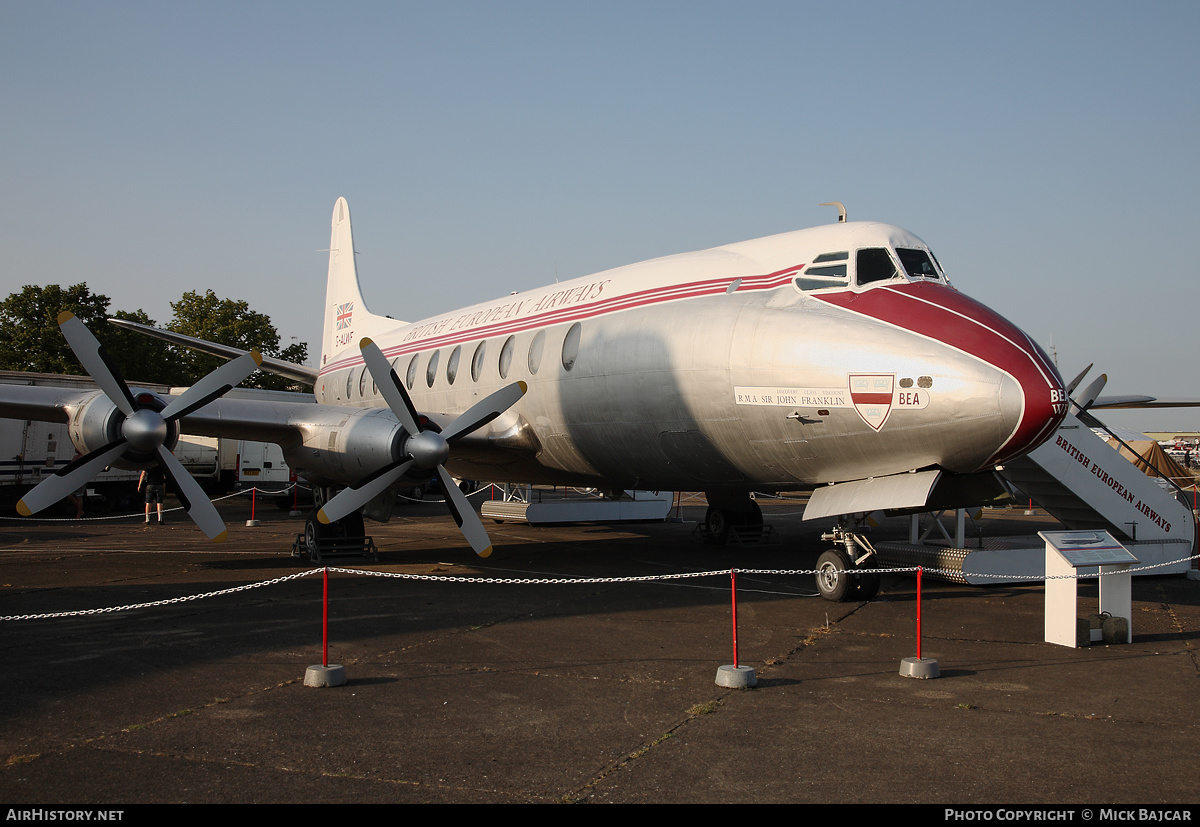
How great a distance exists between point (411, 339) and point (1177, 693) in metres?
15.3

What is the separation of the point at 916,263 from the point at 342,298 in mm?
18067

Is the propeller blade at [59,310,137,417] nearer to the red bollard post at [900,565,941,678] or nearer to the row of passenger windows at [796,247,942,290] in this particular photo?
the row of passenger windows at [796,247,942,290]

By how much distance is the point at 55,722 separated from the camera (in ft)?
20.2

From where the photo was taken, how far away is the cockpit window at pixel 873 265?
34.2ft

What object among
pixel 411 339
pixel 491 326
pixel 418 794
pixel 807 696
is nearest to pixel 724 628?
pixel 807 696

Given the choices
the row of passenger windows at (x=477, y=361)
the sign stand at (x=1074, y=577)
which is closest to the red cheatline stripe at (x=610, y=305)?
the row of passenger windows at (x=477, y=361)

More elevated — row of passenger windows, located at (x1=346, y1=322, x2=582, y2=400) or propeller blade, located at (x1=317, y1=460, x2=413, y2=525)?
row of passenger windows, located at (x1=346, y1=322, x2=582, y2=400)

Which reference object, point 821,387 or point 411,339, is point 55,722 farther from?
point 411,339

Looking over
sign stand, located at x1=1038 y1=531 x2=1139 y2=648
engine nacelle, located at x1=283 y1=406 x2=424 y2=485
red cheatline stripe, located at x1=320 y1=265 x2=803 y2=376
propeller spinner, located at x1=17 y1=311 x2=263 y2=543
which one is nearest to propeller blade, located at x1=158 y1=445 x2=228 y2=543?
propeller spinner, located at x1=17 y1=311 x2=263 y2=543

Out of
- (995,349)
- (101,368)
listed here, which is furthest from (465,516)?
(995,349)

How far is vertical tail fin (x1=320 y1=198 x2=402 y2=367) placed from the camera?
23.8 m

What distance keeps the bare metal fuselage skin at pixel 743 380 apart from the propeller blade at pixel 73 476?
8.89 ft

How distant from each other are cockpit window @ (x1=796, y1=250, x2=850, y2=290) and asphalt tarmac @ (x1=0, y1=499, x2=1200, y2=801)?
3970 millimetres

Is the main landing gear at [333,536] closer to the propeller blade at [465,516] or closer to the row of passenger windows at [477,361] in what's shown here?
the row of passenger windows at [477,361]
